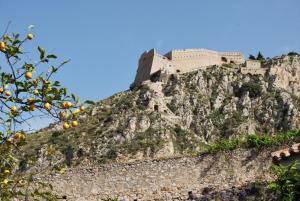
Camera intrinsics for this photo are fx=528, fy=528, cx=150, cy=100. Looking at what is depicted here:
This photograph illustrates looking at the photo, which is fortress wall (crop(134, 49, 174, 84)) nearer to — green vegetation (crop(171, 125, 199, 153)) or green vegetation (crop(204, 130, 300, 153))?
green vegetation (crop(171, 125, 199, 153))

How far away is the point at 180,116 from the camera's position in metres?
67.5

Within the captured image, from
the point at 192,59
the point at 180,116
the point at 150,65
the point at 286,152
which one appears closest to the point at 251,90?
the point at 180,116

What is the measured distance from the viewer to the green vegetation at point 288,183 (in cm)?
1202

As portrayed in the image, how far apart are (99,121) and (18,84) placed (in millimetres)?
58076

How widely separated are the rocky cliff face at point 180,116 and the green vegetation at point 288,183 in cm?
4113

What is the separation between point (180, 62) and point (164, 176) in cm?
6850

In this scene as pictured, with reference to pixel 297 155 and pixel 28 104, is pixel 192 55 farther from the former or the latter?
pixel 28 104

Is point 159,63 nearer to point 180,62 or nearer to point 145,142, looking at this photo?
point 180,62

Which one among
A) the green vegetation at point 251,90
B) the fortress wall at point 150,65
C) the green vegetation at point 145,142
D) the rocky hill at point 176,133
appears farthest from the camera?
the fortress wall at point 150,65

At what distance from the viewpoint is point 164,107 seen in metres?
67.2

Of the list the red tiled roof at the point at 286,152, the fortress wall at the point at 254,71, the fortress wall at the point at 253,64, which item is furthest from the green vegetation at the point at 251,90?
the red tiled roof at the point at 286,152

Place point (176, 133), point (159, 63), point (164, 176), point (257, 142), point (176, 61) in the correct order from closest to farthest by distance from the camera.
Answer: point (257, 142) → point (164, 176) → point (176, 133) → point (159, 63) → point (176, 61)

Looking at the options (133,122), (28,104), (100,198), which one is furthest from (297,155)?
(133,122)

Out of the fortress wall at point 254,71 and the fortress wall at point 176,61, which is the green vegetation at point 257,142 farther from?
the fortress wall at point 254,71
